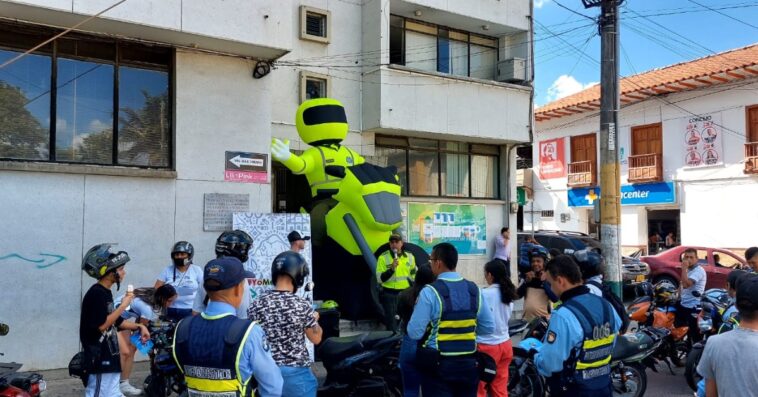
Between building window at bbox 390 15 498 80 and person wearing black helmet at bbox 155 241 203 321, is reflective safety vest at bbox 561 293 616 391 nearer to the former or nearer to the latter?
person wearing black helmet at bbox 155 241 203 321

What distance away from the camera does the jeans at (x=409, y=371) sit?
5676 mm

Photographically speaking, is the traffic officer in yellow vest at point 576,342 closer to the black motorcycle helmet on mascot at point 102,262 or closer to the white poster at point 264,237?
the black motorcycle helmet on mascot at point 102,262

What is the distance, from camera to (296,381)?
4203 millimetres

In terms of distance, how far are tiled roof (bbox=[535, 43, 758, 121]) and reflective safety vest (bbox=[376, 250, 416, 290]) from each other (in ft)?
48.2

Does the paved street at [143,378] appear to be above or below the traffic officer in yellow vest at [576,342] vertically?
below

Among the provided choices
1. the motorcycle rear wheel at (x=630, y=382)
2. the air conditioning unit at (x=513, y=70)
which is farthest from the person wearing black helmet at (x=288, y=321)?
the air conditioning unit at (x=513, y=70)

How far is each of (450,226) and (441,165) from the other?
1450 mm

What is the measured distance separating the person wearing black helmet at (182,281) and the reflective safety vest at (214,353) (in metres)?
4.04

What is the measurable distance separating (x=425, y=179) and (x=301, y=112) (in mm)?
5045

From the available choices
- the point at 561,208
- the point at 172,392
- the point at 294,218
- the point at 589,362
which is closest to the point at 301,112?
the point at 294,218

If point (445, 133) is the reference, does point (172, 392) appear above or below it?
below

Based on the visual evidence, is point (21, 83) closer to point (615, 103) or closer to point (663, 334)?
point (663, 334)

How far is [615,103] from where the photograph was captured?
11.5 meters

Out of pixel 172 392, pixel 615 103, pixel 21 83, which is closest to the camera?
pixel 172 392
